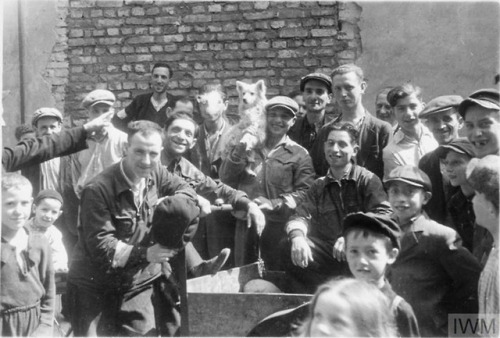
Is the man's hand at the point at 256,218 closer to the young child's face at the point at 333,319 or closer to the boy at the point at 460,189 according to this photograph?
the boy at the point at 460,189

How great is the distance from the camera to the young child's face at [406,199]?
14.2 ft

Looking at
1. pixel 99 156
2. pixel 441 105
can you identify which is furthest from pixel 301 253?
pixel 99 156

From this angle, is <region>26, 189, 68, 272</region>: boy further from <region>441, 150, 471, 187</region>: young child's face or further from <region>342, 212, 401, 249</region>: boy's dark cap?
<region>441, 150, 471, 187</region>: young child's face

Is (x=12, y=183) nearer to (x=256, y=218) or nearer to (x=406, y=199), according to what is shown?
(x=256, y=218)

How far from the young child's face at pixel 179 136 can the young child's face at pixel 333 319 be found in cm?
285

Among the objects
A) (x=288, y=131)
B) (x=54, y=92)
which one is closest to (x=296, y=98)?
(x=288, y=131)

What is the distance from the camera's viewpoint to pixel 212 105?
6191 mm

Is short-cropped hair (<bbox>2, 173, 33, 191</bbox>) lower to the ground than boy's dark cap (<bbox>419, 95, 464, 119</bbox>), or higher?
lower

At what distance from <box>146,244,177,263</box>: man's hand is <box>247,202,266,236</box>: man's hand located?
805 mm

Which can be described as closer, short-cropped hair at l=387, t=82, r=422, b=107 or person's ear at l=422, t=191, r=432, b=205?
person's ear at l=422, t=191, r=432, b=205

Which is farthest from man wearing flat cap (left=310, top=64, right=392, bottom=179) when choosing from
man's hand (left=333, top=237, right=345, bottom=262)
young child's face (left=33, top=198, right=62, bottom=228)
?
young child's face (left=33, top=198, right=62, bottom=228)

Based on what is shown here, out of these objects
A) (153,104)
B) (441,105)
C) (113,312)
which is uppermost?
(153,104)

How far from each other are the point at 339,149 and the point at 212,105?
1705mm

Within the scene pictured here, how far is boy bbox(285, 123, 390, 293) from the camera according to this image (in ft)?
14.6
